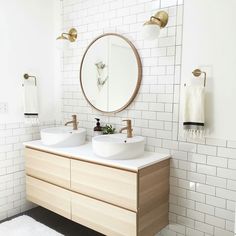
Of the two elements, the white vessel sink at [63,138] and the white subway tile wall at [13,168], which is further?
the white subway tile wall at [13,168]

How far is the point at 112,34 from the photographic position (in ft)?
8.58

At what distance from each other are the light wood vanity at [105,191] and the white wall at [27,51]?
0.69 meters

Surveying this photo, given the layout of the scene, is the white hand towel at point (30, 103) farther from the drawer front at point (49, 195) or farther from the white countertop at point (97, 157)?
the drawer front at point (49, 195)

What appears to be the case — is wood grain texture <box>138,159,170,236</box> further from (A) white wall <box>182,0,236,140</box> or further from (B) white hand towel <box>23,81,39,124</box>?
(B) white hand towel <box>23,81,39,124</box>

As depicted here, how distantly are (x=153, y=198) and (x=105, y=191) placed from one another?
0.40m

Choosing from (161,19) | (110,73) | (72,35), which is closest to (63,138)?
(110,73)

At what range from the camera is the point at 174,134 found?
2289mm

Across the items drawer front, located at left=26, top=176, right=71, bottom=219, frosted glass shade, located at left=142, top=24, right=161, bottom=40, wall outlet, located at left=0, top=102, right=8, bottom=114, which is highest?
frosted glass shade, located at left=142, top=24, right=161, bottom=40

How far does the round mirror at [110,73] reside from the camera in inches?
98.2

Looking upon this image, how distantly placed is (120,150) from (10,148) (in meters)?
1.45

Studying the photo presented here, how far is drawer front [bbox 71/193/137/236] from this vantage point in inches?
78.9

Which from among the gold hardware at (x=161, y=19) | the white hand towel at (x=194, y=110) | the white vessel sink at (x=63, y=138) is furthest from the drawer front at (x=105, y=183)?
the gold hardware at (x=161, y=19)

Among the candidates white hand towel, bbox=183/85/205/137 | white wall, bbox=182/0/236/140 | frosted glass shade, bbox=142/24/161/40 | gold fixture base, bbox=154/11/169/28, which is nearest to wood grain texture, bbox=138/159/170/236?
white hand towel, bbox=183/85/205/137

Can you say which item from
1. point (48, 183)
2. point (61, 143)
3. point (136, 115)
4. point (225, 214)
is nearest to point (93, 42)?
point (136, 115)
